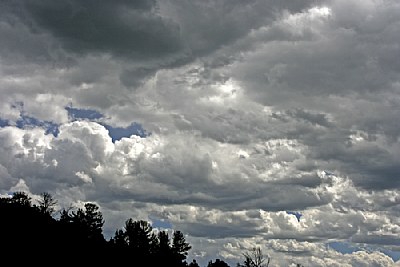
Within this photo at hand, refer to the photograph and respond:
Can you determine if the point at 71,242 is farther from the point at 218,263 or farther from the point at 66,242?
the point at 218,263

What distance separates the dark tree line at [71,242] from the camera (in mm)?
106000

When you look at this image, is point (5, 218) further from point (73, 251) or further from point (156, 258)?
point (156, 258)

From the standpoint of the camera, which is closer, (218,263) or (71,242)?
(71,242)

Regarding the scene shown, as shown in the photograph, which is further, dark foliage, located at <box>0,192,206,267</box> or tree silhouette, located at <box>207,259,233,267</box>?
tree silhouette, located at <box>207,259,233,267</box>

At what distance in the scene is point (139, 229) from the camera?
547 ft

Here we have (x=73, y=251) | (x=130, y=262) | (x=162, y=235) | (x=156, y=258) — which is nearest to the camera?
(x=73, y=251)

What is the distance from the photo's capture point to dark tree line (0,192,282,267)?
106000 mm

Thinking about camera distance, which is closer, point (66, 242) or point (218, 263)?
point (66, 242)

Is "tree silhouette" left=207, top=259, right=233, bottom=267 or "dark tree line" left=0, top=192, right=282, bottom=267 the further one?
"tree silhouette" left=207, top=259, right=233, bottom=267

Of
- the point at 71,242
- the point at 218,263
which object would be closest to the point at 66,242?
the point at 71,242

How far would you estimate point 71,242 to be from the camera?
392ft

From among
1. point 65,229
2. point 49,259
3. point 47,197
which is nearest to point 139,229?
point 47,197

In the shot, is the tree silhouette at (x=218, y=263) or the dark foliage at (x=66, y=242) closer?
the dark foliage at (x=66, y=242)

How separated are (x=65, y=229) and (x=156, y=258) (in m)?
23.2
